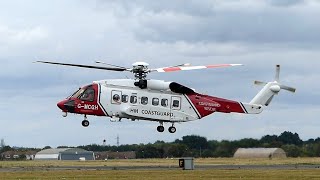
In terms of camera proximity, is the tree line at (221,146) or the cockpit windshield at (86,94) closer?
Result: the cockpit windshield at (86,94)

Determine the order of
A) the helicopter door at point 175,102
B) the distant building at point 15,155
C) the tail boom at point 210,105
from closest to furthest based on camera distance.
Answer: the helicopter door at point 175,102
the tail boom at point 210,105
the distant building at point 15,155

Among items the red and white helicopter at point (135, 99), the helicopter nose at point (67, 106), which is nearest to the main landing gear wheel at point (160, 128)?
the red and white helicopter at point (135, 99)

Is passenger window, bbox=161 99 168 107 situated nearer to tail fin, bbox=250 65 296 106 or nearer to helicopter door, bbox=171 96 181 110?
helicopter door, bbox=171 96 181 110

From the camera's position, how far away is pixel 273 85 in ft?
269

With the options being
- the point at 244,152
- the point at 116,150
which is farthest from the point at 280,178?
the point at 116,150

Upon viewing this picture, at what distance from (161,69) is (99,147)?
346 feet

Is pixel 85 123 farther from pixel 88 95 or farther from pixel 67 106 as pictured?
pixel 88 95

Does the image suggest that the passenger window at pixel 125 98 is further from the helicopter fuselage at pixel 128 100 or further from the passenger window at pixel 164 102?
the passenger window at pixel 164 102

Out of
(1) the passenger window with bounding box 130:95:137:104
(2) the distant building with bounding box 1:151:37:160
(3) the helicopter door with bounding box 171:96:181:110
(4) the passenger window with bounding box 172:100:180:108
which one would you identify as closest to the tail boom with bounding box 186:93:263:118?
(3) the helicopter door with bounding box 171:96:181:110

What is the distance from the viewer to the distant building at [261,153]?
407ft

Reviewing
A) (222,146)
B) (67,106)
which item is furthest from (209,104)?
(222,146)

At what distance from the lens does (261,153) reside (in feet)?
434

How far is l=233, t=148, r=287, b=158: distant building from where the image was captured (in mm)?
124150

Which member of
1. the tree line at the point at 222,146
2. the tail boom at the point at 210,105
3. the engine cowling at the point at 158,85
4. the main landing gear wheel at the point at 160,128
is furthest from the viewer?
the tree line at the point at 222,146
